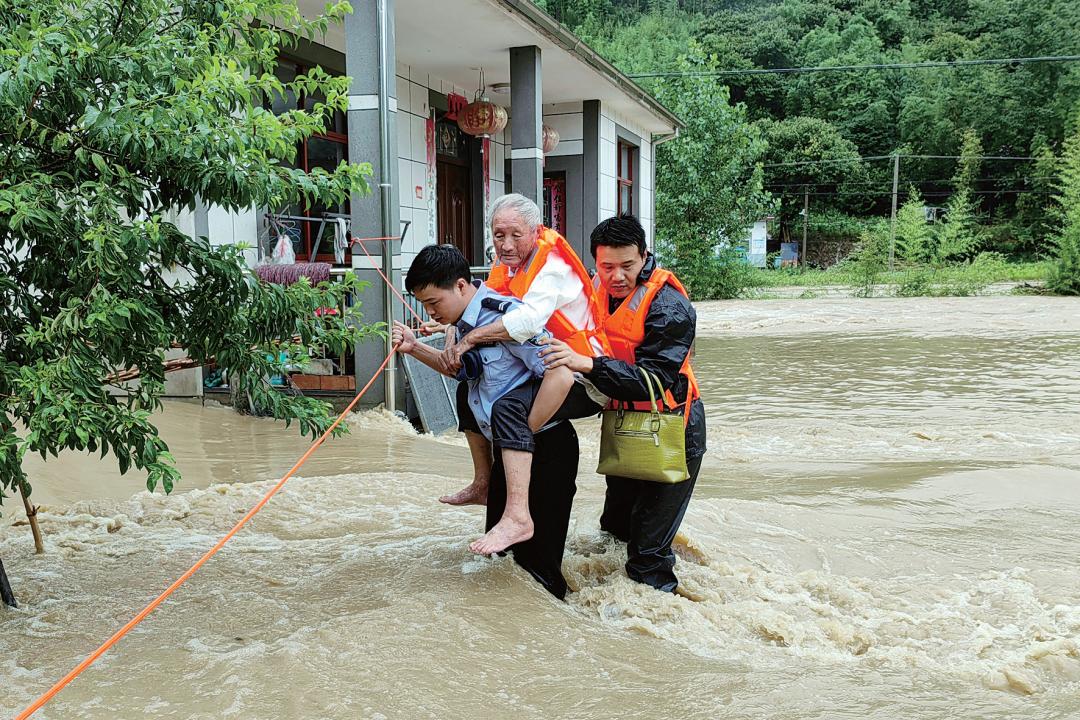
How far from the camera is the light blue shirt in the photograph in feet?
12.7

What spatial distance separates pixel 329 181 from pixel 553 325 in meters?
Answer: 1.15

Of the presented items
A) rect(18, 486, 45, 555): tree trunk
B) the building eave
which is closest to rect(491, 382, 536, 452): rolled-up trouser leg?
rect(18, 486, 45, 555): tree trunk

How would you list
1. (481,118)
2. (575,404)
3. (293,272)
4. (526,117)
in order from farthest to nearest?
1. (481,118)
2. (526,117)
3. (293,272)
4. (575,404)

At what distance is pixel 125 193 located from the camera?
2.95m

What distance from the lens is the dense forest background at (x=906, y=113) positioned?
4534 cm

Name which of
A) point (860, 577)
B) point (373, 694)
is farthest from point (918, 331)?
point (373, 694)

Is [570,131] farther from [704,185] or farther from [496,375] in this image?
[704,185]

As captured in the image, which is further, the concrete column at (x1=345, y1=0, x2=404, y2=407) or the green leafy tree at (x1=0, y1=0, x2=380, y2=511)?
the concrete column at (x1=345, y1=0, x2=404, y2=407)

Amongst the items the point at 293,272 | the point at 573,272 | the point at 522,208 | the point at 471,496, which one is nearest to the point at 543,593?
the point at 471,496

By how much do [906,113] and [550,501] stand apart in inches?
2055

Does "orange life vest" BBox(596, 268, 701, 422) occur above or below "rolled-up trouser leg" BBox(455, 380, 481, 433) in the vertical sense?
above

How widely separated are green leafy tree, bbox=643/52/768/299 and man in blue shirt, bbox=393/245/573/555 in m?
25.0

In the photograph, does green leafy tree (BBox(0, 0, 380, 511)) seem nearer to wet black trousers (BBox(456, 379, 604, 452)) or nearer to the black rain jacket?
wet black trousers (BBox(456, 379, 604, 452))

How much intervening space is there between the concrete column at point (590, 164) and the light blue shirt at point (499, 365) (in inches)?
475
